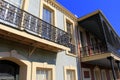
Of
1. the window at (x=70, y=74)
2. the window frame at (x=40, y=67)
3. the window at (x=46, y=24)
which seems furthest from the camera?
the window at (x=70, y=74)

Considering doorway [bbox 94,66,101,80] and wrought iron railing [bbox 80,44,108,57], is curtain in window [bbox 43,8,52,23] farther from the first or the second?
doorway [bbox 94,66,101,80]

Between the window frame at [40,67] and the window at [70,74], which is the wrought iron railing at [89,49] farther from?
the window frame at [40,67]

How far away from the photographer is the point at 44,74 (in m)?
7.05

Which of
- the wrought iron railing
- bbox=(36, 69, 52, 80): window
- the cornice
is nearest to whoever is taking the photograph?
bbox=(36, 69, 52, 80): window

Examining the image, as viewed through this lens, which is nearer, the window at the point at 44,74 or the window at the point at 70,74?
the window at the point at 44,74

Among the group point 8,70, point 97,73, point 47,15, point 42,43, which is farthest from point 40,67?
point 97,73

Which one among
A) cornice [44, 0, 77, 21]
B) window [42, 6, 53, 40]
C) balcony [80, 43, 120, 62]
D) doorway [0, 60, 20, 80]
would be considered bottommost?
doorway [0, 60, 20, 80]

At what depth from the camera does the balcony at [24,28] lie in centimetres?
514

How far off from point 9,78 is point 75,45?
19.4ft

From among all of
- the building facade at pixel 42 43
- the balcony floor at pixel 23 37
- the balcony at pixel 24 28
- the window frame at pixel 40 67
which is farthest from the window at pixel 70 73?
the balcony floor at pixel 23 37

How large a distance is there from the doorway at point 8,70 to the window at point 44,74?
109 centimetres

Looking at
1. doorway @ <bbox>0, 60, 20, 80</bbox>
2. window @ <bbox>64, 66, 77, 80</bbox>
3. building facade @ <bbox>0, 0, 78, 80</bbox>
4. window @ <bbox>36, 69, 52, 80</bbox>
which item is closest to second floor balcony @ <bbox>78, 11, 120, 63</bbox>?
window @ <bbox>64, 66, 77, 80</bbox>

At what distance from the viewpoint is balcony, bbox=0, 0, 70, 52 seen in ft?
16.9

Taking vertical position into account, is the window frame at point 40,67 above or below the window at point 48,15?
below
